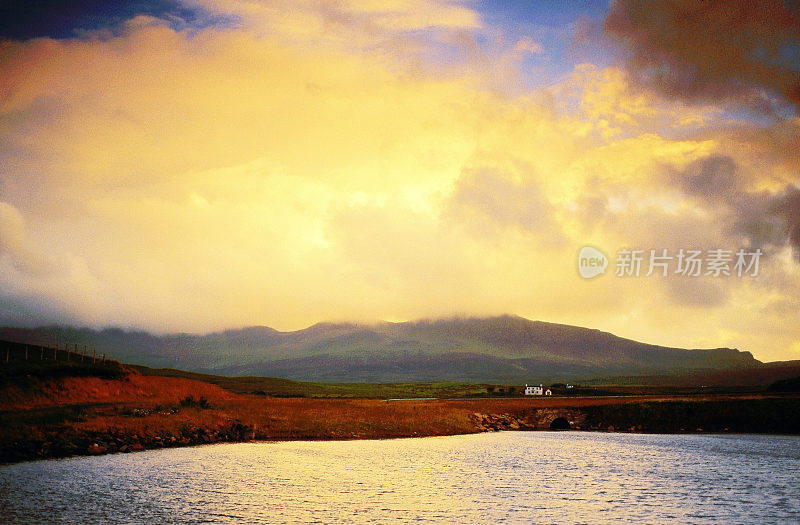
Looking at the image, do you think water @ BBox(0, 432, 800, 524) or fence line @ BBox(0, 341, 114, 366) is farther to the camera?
fence line @ BBox(0, 341, 114, 366)

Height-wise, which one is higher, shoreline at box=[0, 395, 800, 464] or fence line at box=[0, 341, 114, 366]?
fence line at box=[0, 341, 114, 366]

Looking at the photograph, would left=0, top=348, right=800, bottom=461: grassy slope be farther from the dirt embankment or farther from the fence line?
the fence line

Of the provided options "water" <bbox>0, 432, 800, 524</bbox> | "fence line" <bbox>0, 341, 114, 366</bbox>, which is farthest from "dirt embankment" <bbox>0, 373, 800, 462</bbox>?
"fence line" <bbox>0, 341, 114, 366</bbox>

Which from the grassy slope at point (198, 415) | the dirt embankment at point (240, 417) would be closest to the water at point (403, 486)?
the dirt embankment at point (240, 417)

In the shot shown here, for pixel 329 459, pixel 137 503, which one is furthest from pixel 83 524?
pixel 329 459

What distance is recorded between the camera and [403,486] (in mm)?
50688

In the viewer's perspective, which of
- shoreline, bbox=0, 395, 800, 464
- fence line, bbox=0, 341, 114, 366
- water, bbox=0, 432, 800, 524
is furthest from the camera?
fence line, bbox=0, 341, 114, 366

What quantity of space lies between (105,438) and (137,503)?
30.8 meters

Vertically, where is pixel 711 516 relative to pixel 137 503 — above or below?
above

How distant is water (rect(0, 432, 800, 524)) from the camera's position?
39.9 meters

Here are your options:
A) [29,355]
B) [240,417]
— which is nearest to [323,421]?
[240,417]

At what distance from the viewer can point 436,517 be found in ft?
131

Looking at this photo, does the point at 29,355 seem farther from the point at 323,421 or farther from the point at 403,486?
the point at 403,486

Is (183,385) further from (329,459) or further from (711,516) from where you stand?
(711,516)
